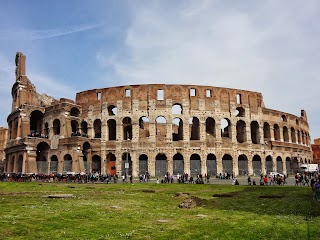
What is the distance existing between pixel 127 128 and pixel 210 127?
40.9ft

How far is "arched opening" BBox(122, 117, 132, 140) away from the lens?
151ft

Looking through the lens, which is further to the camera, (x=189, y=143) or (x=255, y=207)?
(x=189, y=143)

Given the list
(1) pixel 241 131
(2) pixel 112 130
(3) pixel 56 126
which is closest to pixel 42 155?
(3) pixel 56 126

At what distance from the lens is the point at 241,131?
4709cm

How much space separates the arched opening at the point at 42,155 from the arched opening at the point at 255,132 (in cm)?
3035

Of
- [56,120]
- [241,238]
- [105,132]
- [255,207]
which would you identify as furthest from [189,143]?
[241,238]

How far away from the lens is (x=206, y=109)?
4409cm

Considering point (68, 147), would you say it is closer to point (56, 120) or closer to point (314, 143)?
point (56, 120)

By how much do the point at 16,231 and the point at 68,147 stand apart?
32.3m

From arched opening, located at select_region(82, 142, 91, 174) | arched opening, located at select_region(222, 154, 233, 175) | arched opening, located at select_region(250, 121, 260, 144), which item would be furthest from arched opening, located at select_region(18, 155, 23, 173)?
arched opening, located at select_region(250, 121, 260, 144)

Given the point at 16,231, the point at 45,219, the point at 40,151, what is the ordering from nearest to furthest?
the point at 16,231
the point at 45,219
the point at 40,151

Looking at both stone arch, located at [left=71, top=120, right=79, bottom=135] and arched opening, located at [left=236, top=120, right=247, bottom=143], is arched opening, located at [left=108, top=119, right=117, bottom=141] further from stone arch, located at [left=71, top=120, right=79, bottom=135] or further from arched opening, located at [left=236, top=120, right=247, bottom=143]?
arched opening, located at [left=236, top=120, right=247, bottom=143]

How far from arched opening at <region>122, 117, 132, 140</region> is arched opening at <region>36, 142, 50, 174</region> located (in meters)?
11.0

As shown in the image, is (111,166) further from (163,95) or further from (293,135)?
(293,135)
